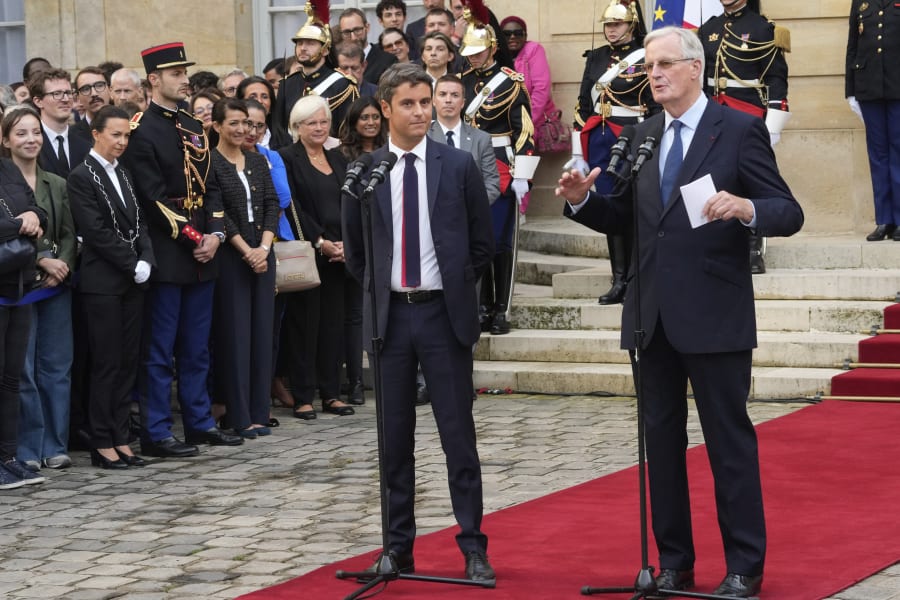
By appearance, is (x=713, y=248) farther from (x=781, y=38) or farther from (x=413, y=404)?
(x=781, y=38)

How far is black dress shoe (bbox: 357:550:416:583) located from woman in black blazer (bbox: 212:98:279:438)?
11.2 ft

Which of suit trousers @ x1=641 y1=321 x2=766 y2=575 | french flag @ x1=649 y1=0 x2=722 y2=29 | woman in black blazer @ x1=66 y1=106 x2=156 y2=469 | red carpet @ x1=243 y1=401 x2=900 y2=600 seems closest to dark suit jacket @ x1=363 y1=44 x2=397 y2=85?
french flag @ x1=649 y1=0 x2=722 y2=29

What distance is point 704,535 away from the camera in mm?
6582

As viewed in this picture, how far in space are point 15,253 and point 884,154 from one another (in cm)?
634


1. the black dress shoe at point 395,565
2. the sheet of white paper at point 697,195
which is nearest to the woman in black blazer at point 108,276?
the black dress shoe at point 395,565

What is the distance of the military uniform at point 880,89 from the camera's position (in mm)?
11336

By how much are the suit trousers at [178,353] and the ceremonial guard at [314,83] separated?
2.29 metres

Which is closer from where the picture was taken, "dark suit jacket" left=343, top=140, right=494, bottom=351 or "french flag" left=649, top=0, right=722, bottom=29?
"dark suit jacket" left=343, top=140, right=494, bottom=351

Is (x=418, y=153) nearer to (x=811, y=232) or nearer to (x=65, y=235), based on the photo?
(x=65, y=235)

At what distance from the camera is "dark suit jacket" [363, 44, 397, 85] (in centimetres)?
1199

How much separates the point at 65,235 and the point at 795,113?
6.04 meters

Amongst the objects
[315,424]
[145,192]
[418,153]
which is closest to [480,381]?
[315,424]

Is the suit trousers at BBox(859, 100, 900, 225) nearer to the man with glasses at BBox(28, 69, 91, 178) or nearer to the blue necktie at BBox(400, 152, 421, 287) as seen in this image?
the man with glasses at BBox(28, 69, 91, 178)

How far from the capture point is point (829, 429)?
891cm
